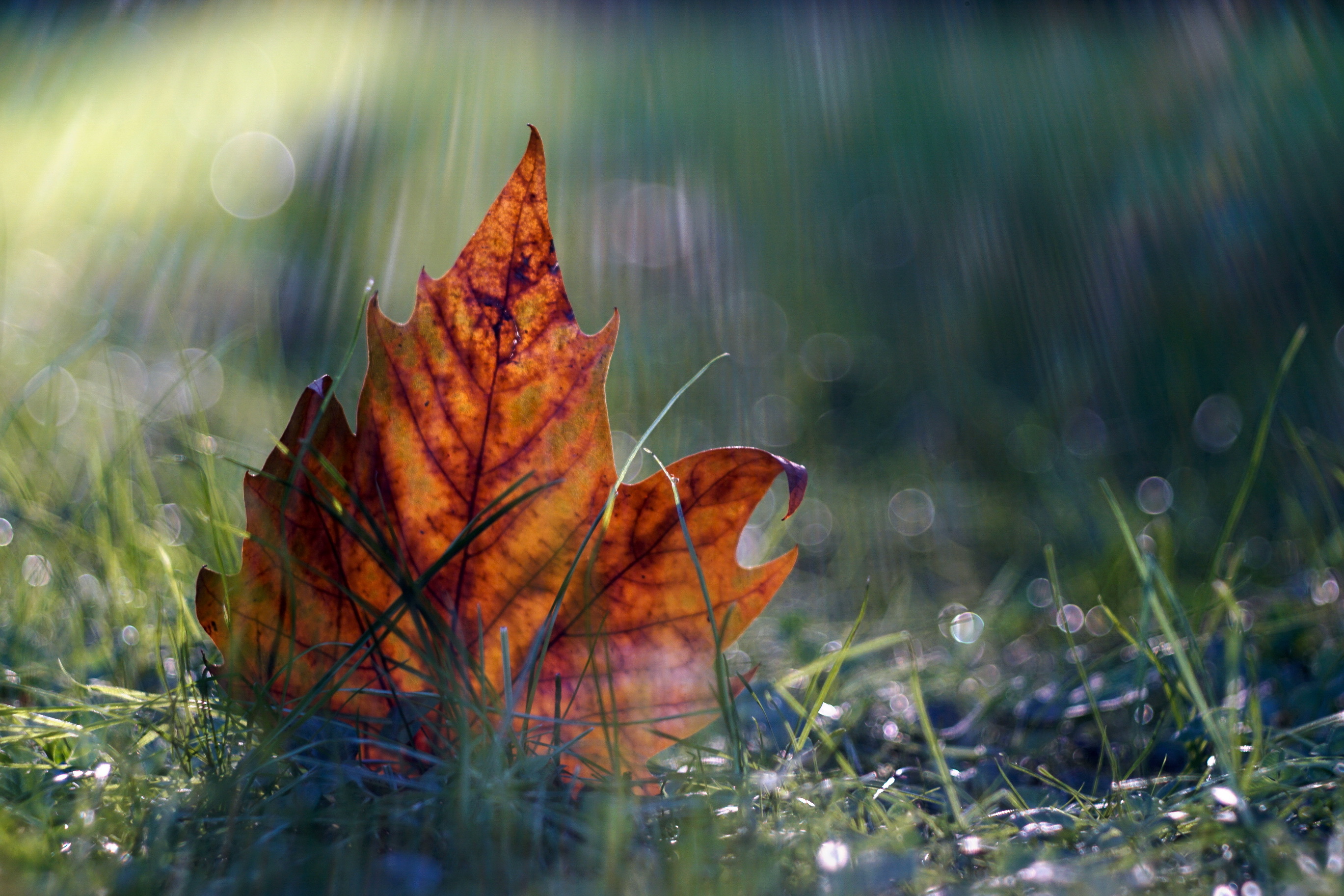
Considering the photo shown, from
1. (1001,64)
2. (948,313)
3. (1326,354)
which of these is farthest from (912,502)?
(1001,64)

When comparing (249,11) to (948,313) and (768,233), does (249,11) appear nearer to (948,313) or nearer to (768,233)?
(768,233)

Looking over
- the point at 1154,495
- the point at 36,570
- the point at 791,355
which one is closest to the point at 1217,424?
the point at 1154,495

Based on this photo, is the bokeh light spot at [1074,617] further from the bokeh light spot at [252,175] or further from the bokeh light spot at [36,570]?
the bokeh light spot at [252,175]

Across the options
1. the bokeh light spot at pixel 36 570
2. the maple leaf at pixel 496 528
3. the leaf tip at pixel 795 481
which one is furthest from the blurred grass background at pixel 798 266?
the leaf tip at pixel 795 481

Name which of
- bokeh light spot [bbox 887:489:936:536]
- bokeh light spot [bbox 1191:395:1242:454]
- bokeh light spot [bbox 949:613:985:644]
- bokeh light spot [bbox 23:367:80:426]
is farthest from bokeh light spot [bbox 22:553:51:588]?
bokeh light spot [bbox 1191:395:1242:454]

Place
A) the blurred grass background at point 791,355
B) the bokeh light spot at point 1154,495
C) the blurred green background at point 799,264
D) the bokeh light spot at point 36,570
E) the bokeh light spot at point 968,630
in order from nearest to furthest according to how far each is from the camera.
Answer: the blurred grass background at point 791,355
the bokeh light spot at point 36,570
the bokeh light spot at point 968,630
the blurred green background at point 799,264
the bokeh light spot at point 1154,495

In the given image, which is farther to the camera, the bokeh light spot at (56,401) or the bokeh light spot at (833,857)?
the bokeh light spot at (56,401)

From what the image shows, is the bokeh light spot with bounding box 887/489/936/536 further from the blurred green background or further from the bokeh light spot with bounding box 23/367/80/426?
the bokeh light spot with bounding box 23/367/80/426
